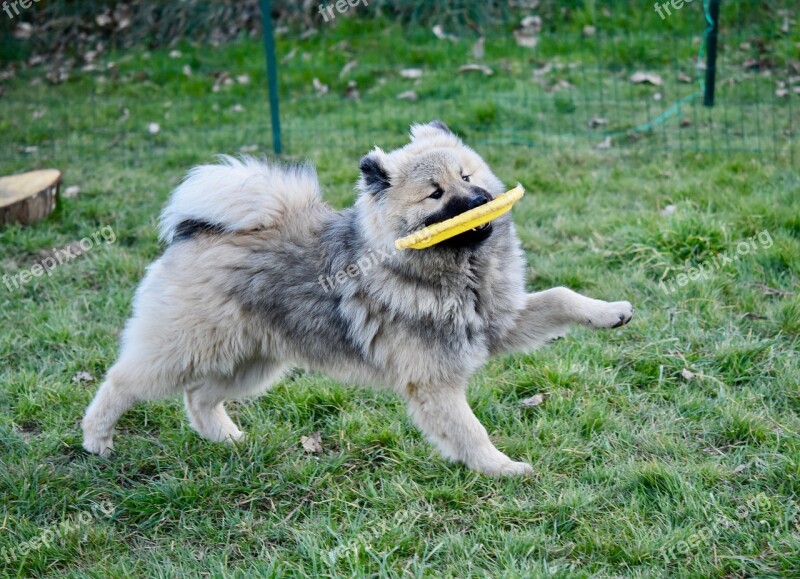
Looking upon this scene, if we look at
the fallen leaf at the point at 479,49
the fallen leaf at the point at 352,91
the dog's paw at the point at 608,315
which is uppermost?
the dog's paw at the point at 608,315

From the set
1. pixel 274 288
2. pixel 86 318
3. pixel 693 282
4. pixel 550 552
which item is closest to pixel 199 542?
pixel 274 288

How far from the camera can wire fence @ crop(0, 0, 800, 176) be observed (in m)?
7.00

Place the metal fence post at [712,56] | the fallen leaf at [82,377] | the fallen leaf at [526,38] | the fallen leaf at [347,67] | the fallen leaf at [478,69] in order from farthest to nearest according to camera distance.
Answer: the fallen leaf at [526,38], the fallen leaf at [347,67], the fallen leaf at [478,69], the metal fence post at [712,56], the fallen leaf at [82,377]

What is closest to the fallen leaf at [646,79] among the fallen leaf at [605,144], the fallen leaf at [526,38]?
the fallen leaf at [526,38]

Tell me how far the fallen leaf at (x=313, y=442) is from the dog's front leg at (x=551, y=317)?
87 cm

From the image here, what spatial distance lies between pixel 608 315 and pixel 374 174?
111cm

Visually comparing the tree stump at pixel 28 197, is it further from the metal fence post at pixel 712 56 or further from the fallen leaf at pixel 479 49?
the metal fence post at pixel 712 56

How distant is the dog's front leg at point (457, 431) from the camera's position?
313cm

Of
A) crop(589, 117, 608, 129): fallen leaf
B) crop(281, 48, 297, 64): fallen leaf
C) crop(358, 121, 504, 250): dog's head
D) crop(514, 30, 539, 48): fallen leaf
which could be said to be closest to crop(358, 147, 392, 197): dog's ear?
crop(358, 121, 504, 250): dog's head

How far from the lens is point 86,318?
457cm

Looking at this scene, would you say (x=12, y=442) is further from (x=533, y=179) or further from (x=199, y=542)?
(x=533, y=179)

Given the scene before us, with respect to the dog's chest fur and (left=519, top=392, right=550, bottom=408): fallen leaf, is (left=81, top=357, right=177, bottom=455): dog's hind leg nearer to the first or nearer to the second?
the dog's chest fur

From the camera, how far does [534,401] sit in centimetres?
361

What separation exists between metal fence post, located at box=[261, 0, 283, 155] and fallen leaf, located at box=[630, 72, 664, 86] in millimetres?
3462
